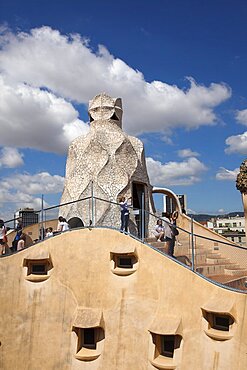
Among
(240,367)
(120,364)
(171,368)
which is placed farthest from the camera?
(120,364)

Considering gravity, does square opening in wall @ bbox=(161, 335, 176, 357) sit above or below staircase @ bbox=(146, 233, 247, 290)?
below

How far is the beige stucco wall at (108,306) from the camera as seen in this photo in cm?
751

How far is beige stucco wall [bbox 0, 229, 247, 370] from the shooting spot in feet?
24.6

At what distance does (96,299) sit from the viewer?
30.8 ft

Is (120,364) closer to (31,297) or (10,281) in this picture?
(31,297)

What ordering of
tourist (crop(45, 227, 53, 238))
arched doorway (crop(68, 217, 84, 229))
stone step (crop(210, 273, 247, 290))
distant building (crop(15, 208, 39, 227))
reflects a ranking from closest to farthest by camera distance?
stone step (crop(210, 273, 247, 290)) → tourist (crop(45, 227, 53, 238)) → distant building (crop(15, 208, 39, 227)) → arched doorway (crop(68, 217, 84, 229))

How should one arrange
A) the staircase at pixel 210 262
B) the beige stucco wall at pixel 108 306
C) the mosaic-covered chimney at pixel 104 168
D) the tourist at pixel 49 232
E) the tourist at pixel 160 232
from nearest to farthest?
the beige stucco wall at pixel 108 306, the staircase at pixel 210 262, the tourist at pixel 160 232, the tourist at pixel 49 232, the mosaic-covered chimney at pixel 104 168

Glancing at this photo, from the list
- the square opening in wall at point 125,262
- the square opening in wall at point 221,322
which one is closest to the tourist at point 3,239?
the square opening in wall at point 125,262

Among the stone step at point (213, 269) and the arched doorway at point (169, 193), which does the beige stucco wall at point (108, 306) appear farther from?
the arched doorway at point (169, 193)

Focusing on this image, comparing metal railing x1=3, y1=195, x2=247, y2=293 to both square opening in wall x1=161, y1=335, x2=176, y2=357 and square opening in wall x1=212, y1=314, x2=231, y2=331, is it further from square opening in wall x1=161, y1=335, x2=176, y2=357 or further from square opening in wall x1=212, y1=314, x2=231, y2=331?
square opening in wall x1=161, y1=335, x2=176, y2=357

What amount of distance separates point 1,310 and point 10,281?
86 cm

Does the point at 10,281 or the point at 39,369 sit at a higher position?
the point at 10,281

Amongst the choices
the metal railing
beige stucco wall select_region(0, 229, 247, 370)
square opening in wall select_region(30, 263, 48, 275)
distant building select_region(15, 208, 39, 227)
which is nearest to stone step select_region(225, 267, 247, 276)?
the metal railing

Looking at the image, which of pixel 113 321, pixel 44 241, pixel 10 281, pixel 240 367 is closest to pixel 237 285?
pixel 240 367
